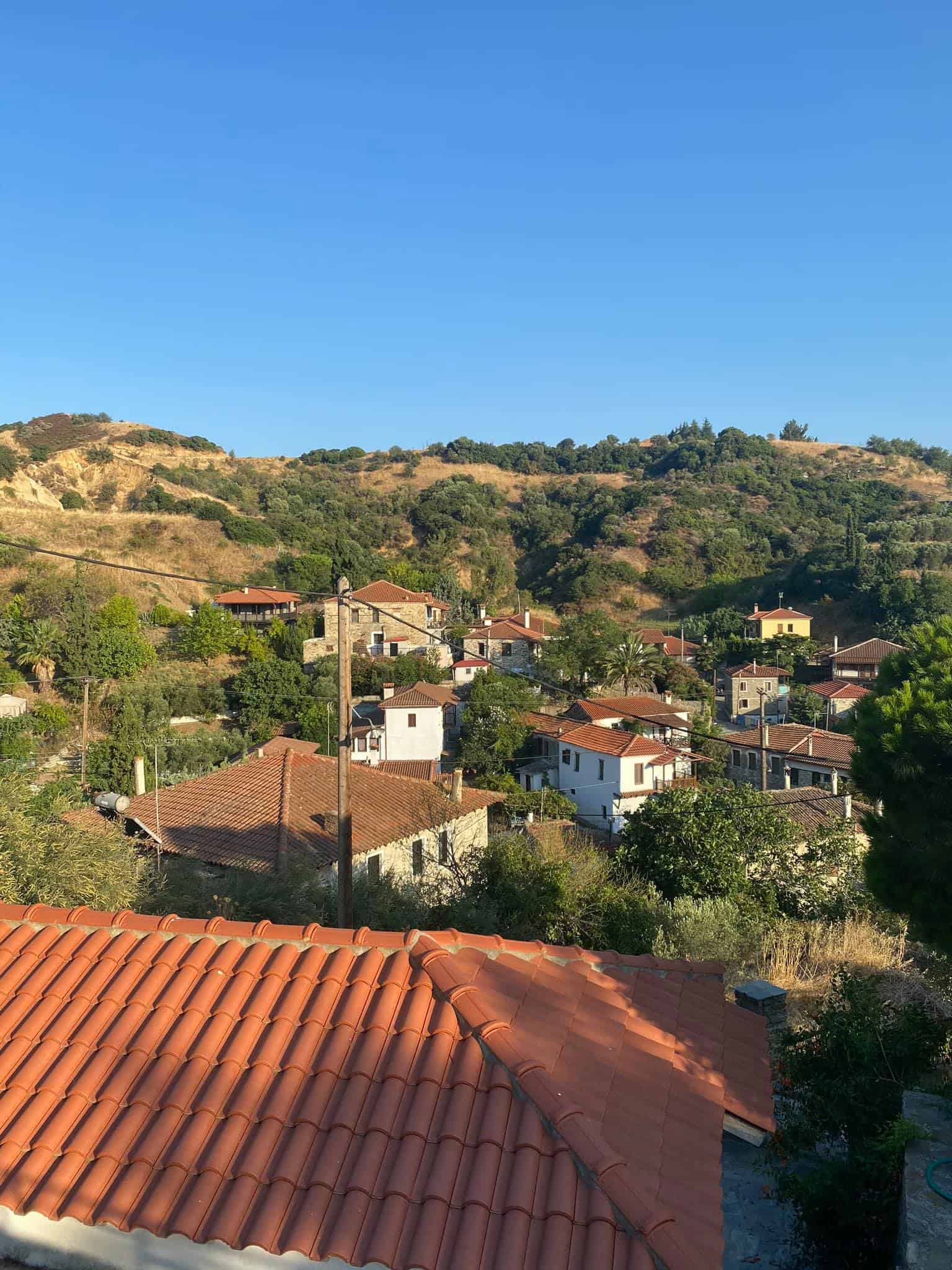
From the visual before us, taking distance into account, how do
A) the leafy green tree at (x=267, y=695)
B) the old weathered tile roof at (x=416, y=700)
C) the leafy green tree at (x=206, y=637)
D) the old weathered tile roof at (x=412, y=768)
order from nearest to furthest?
the old weathered tile roof at (x=412, y=768) → the old weathered tile roof at (x=416, y=700) → the leafy green tree at (x=267, y=695) → the leafy green tree at (x=206, y=637)

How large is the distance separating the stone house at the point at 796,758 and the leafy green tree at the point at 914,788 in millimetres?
25575

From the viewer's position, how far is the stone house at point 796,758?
33.4 metres

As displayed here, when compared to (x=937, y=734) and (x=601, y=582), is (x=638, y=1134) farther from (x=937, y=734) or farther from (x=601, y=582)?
(x=601, y=582)

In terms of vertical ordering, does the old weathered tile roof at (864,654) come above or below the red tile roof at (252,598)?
below

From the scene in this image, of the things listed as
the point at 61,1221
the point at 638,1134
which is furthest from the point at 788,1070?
the point at 61,1221

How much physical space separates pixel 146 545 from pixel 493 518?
41.5 meters

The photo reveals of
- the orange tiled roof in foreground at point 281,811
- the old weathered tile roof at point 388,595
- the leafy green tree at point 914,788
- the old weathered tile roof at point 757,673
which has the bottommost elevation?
the old weathered tile roof at point 757,673

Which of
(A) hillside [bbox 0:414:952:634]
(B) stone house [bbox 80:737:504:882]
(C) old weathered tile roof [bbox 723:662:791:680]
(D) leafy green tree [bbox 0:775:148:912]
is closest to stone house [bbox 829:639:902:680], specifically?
(C) old weathered tile roof [bbox 723:662:791:680]

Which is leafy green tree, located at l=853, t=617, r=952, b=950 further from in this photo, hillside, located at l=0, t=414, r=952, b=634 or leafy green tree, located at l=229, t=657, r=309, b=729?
hillside, located at l=0, t=414, r=952, b=634

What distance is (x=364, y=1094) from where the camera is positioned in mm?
4344

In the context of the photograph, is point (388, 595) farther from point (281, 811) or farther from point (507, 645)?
point (281, 811)

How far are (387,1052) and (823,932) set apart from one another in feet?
35.0

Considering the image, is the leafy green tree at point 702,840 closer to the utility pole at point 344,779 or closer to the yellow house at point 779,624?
the utility pole at point 344,779

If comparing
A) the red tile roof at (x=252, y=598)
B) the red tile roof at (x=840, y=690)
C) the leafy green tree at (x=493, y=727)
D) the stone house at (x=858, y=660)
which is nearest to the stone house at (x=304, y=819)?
the leafy green tree at (x=493, y=727)
